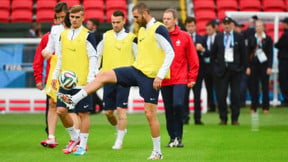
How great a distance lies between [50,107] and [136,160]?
2521mm

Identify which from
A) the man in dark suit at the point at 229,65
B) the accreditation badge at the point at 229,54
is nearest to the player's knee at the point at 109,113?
the man in dark suit at the point at 229,65

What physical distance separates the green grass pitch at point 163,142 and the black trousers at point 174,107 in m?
0.29

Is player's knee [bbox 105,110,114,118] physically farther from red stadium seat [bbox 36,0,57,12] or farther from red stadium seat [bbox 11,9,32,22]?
red stadium seat [bbox 36,0,57,12]

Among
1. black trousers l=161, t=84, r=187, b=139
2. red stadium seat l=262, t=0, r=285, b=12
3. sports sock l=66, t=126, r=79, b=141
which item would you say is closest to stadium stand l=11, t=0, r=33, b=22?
red stadium seat l=262, t=0, r=285, b=12

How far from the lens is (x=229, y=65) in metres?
16.2

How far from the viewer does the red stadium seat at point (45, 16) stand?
24766mm

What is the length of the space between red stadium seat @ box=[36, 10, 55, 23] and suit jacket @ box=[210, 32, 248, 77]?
952 centimetres

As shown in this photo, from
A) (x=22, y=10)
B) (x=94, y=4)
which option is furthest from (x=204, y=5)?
(x=22, y=10)

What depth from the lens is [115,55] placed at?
11.8 m

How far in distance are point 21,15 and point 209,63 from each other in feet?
27.9

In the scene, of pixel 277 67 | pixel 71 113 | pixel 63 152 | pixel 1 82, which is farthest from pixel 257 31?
pixel 63 152

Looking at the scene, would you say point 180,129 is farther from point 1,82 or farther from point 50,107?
point 1,82

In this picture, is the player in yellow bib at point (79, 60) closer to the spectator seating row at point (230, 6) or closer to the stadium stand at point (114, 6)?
the stadium stand at point (114, 6)

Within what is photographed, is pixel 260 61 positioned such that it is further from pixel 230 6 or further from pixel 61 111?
pixel 61 111
